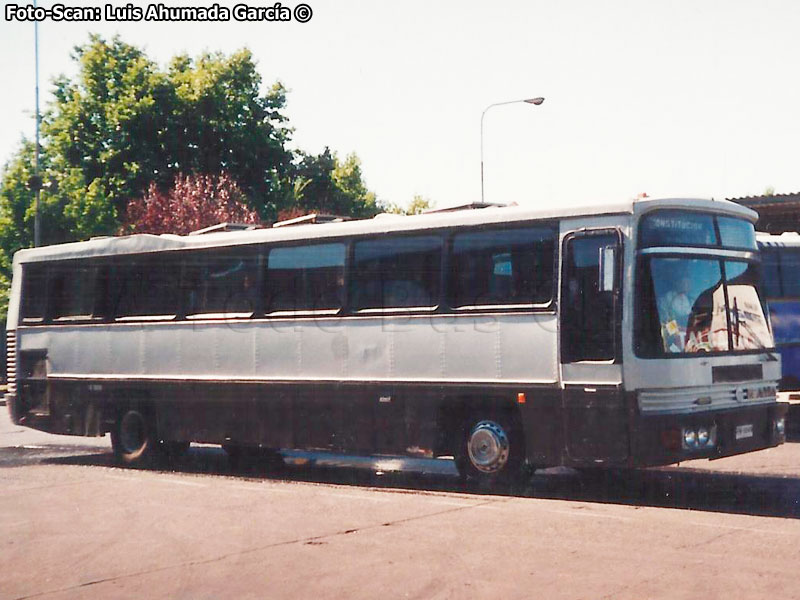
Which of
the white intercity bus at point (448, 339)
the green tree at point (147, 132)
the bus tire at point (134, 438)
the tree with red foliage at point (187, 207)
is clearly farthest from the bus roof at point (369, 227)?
the green tree at point (147, 132)

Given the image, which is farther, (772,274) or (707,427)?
(772,274)

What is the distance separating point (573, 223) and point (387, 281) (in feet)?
9.07

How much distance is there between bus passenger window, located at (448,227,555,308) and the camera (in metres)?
12.7

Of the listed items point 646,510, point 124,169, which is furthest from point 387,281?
point 124,169

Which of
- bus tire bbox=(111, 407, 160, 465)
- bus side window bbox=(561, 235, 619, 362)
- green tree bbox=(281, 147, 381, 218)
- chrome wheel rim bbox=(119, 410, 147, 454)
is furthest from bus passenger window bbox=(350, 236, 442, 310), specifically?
green tree bbox=(281, 147, 381, 218)

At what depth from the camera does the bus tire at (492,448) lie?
1298cm

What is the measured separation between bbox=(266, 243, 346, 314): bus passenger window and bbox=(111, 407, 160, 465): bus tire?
10.3ft

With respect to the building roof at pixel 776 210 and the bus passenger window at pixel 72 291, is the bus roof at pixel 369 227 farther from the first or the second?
Result: the building roof at pixel 776 210

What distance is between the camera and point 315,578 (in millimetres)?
8367

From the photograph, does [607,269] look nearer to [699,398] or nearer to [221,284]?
[699,398]

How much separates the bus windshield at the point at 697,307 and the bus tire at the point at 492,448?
2.02 m

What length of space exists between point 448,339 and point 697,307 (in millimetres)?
2853

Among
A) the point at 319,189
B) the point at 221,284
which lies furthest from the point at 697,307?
the point at 319,189

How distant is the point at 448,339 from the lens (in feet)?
44.3
